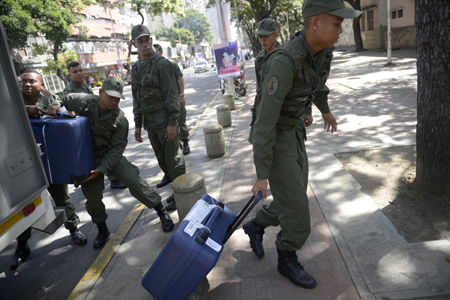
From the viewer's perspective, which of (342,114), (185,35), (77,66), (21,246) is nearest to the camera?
(21,246)

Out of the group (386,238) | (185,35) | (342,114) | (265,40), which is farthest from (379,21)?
(185,35)

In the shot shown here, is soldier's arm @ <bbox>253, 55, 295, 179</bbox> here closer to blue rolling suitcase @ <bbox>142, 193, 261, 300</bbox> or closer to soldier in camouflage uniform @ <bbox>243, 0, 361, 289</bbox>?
soldier in camouflage uniform @ <bbox>243, 0, 361, 289</bbox>

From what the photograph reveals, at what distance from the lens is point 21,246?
3.74 m

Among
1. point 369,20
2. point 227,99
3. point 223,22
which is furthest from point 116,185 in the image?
point 369,20

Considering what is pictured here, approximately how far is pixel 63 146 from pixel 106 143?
1.85 ft

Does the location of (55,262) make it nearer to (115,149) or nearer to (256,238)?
(115,149)

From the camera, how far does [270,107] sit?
2.15m

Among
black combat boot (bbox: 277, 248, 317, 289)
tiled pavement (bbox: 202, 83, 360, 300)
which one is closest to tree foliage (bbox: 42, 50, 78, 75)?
tiled pavement (bbox: 202, 83, 360, 300)

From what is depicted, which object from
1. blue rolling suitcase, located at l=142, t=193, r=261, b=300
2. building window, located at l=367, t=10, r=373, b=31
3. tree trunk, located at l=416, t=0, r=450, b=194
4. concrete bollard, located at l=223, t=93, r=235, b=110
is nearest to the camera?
blue rolling suitcase, located at l=142, t=193, r=261, b=300

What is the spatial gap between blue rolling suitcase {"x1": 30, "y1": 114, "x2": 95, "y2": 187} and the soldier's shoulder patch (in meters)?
1.87

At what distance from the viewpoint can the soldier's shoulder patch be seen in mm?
2127

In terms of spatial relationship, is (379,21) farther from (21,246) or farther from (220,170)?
(21,246)

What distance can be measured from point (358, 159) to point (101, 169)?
11.7 feet

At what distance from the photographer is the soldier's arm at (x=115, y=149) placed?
11.1 ft
